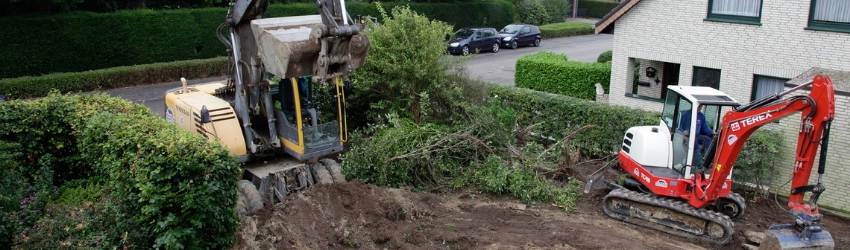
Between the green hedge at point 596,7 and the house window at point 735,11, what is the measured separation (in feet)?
147

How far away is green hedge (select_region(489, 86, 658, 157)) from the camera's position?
14703 millimetres

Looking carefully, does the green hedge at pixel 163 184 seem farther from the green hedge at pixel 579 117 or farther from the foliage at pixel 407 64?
the green hedge at pixel 579 117

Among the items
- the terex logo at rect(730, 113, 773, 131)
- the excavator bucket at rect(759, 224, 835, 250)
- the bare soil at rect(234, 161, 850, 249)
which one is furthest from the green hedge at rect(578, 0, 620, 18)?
the excavator bucket at rect(759, 224, 835, 250)

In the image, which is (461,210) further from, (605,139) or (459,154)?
(605,139)

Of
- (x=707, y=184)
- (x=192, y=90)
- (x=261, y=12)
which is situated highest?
(x=261, y=12)

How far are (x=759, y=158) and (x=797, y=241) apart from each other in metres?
3.79

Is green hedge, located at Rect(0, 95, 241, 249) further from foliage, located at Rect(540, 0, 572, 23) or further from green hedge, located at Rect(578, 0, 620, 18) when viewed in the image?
green hedge, located at Rect(578, 0, 620, 18)

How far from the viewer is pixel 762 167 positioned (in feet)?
42.8

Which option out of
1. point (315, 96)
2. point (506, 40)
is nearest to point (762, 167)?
point (315, 96)

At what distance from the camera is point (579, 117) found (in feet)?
50.8

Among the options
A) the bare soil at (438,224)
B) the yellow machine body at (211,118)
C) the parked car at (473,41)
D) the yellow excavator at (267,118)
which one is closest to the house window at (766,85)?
the bare soil at (438,224)

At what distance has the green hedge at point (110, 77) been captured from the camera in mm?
23016

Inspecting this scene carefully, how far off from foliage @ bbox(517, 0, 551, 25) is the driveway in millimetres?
5197

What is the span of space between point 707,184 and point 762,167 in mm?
2790
